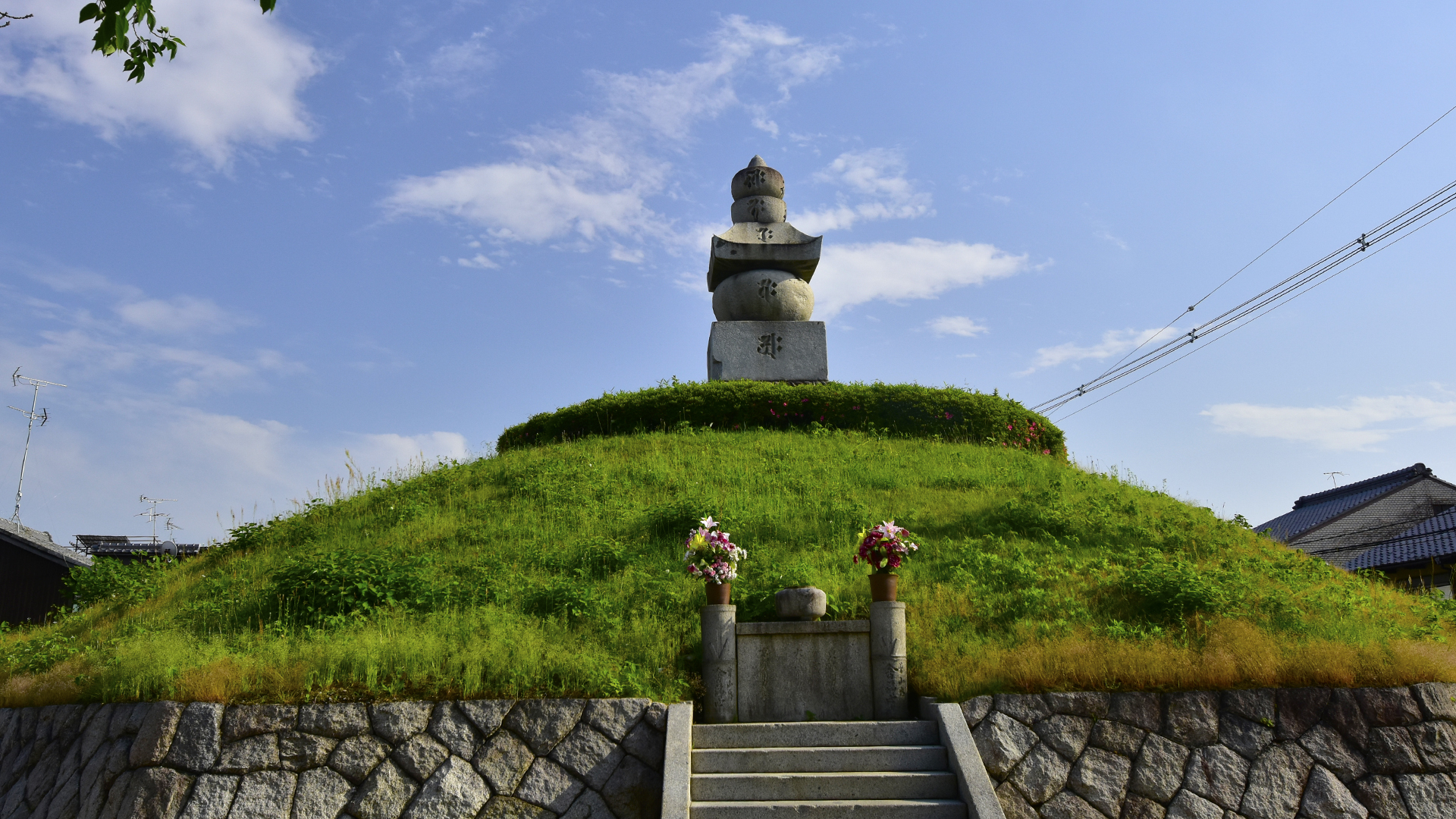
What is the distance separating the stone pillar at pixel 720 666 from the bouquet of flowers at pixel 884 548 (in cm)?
54

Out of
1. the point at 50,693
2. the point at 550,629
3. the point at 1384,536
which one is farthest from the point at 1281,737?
the point at 1384,536

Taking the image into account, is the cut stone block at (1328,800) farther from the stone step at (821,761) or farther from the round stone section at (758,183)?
the round stone section at (758,183)

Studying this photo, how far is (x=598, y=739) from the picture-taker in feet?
22.0

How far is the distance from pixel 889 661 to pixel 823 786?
126 centimetres

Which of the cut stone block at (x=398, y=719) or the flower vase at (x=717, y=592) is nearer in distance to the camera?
the cut stone block at (x=398, y=719)

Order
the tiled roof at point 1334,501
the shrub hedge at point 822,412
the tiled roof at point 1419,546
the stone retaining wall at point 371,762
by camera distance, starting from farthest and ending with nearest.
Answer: the tiled roof at point 1334,501
the tiled roof at point 1419,546
the shrub hedge at point 822,412
the stone retaining wall at point 371,762

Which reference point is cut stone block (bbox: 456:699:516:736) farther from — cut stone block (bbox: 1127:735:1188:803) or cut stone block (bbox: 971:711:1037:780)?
cut stone block (bbox: 1127:735:1188:803)

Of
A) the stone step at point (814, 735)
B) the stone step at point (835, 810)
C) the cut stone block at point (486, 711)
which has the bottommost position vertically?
the stone step at point (835, 810)

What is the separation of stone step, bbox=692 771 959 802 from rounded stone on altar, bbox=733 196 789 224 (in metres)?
15.5

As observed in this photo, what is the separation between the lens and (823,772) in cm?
675

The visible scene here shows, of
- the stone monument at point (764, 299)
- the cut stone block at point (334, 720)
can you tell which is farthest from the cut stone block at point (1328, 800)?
the stone monument at point (764, 299)

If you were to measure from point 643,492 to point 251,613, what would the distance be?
506 cm

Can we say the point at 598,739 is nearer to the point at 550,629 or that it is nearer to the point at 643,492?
the point at 550,629

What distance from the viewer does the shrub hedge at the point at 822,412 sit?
16531mm
